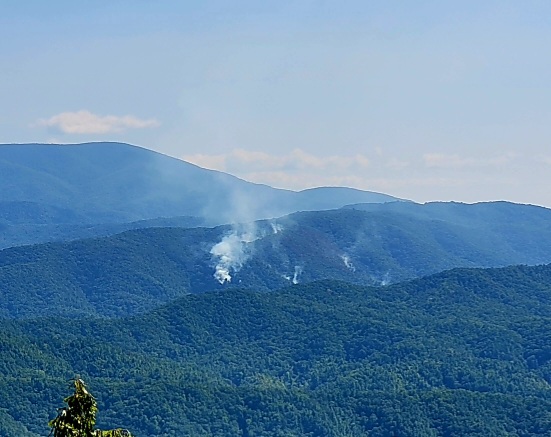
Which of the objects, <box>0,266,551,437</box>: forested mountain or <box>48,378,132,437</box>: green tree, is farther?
<box>0,266,551,437</box>: forested mountain

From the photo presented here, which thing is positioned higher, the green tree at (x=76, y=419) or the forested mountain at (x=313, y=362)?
the green tree at (x=76, y=419)

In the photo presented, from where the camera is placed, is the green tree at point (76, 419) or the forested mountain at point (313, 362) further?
the forested mountain at point (313, 362)

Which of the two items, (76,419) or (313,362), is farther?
(313,362)

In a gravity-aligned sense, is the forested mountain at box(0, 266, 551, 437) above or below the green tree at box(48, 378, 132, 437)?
below

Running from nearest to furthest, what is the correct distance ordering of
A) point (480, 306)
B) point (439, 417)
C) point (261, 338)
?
point (439, 417) → point (261, 338) → point (480, 306)

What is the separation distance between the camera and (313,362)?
121 m

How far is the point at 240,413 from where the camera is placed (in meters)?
90.4

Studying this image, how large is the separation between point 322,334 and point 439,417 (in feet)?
139

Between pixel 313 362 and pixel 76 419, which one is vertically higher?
pixel 76 419

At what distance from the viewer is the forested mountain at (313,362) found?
86.9 meters

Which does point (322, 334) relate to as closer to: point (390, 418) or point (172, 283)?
point (390, 418)

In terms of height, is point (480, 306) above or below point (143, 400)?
above

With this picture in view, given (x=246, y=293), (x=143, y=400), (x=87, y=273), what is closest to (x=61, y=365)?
(x=143, y=400)

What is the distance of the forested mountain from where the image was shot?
8688 cm
